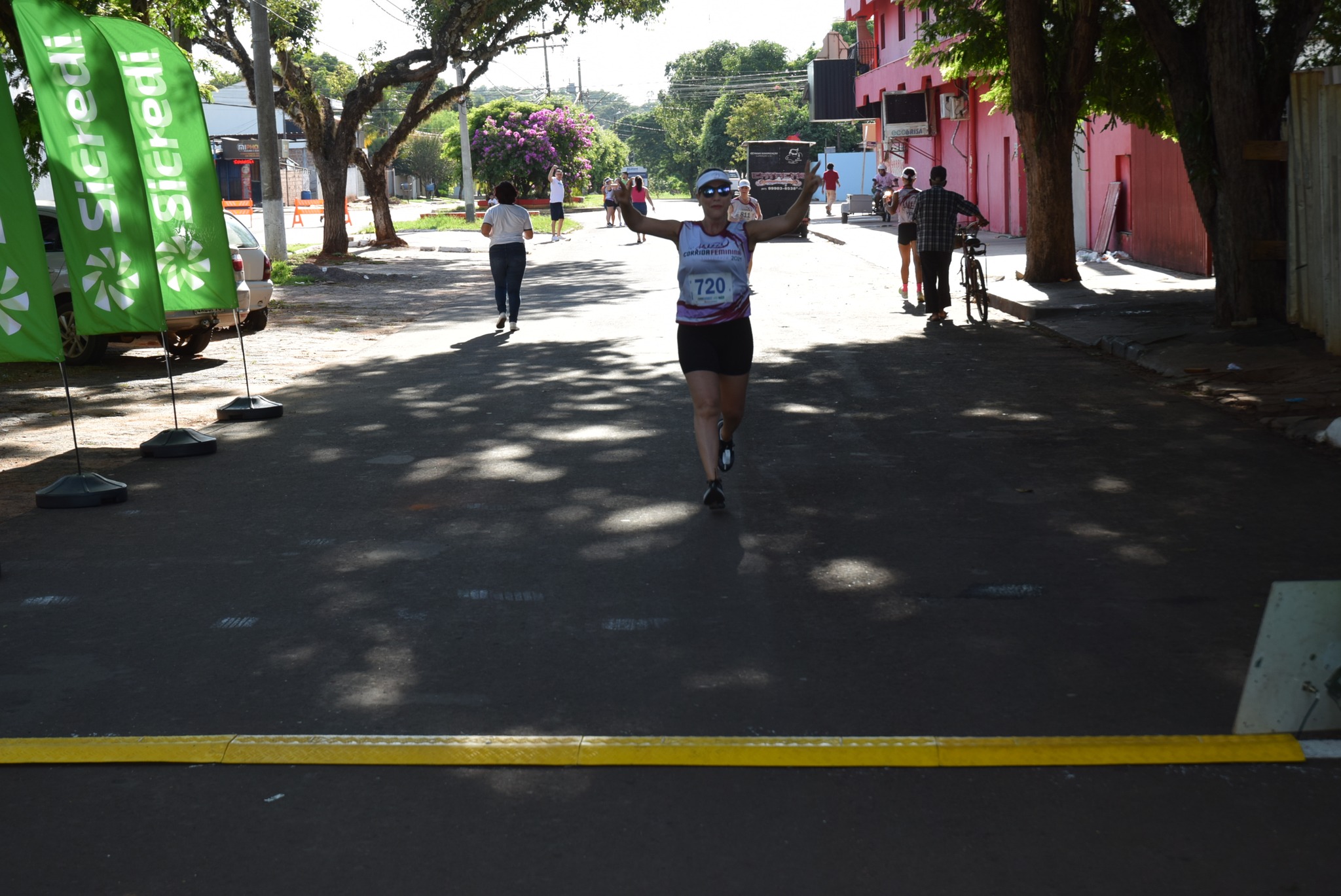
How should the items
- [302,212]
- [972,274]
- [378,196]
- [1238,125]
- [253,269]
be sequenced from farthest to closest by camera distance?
[302,212] → [378,196] → [972,274] → [253,269] → [1238,125]

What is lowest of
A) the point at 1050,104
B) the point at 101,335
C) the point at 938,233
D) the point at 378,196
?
the point at 101,335

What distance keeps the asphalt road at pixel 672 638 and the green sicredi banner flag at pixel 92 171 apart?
1.12m

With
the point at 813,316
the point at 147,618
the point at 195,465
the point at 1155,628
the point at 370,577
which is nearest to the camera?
the point at 1155,628

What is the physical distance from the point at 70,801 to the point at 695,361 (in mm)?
4404

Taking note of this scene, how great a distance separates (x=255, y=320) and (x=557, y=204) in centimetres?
2287

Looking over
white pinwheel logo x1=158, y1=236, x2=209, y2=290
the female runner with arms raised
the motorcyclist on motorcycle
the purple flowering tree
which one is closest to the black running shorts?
the female runner with arms raised

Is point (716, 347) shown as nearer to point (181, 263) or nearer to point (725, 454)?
point (725, 454)

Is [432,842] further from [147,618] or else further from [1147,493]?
[1147,493]

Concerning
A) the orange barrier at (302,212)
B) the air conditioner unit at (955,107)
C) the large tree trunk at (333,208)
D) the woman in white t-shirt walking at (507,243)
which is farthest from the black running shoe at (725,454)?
the orange barrier at (302,212)

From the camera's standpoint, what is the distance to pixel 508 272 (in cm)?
1655

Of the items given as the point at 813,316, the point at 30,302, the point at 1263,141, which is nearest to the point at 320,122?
the point at 813,316

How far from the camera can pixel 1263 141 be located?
42.7ft

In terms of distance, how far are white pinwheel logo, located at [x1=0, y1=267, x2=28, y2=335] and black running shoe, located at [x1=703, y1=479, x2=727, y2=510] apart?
3791 mm

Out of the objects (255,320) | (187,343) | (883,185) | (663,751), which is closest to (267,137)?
(255,320)
